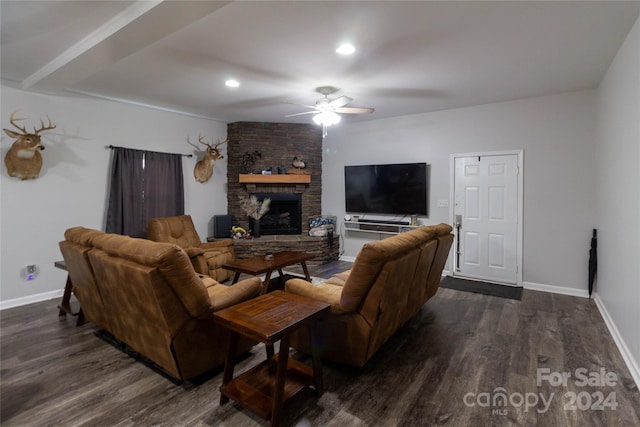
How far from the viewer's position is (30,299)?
13.1 feet

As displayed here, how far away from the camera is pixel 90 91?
425 cm

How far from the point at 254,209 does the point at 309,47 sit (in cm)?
358

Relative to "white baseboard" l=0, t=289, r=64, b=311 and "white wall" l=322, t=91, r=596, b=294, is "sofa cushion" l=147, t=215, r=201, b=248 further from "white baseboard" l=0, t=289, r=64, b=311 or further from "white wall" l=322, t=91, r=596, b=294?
"white wall" l=322, t=91, r=596, b=294

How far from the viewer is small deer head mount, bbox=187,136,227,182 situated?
5.68m

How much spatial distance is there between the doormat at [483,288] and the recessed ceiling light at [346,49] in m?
3.39

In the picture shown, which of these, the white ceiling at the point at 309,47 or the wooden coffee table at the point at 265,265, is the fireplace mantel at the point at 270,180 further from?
the wooden coffee table at the point at 265,265

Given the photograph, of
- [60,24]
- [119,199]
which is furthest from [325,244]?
[60,24]

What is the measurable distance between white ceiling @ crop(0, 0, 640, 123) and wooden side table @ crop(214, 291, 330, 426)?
1.92 m

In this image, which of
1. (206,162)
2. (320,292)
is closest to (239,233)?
(206,162)

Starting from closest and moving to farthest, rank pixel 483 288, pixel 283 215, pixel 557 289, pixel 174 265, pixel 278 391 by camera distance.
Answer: pixel 278 391, pixel 174 265, pixel 557 289, pixel 483 288, pixel 283 215

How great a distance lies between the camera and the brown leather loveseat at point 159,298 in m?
2.06

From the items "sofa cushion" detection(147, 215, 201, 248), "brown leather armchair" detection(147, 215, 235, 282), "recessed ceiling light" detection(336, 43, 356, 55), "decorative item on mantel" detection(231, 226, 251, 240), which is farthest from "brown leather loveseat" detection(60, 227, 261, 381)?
"decorative item on mantel" detection(231, 226, 251, 240)

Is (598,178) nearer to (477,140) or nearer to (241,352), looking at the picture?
(477,140)

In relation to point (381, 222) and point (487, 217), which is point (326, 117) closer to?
point (381, 222)
